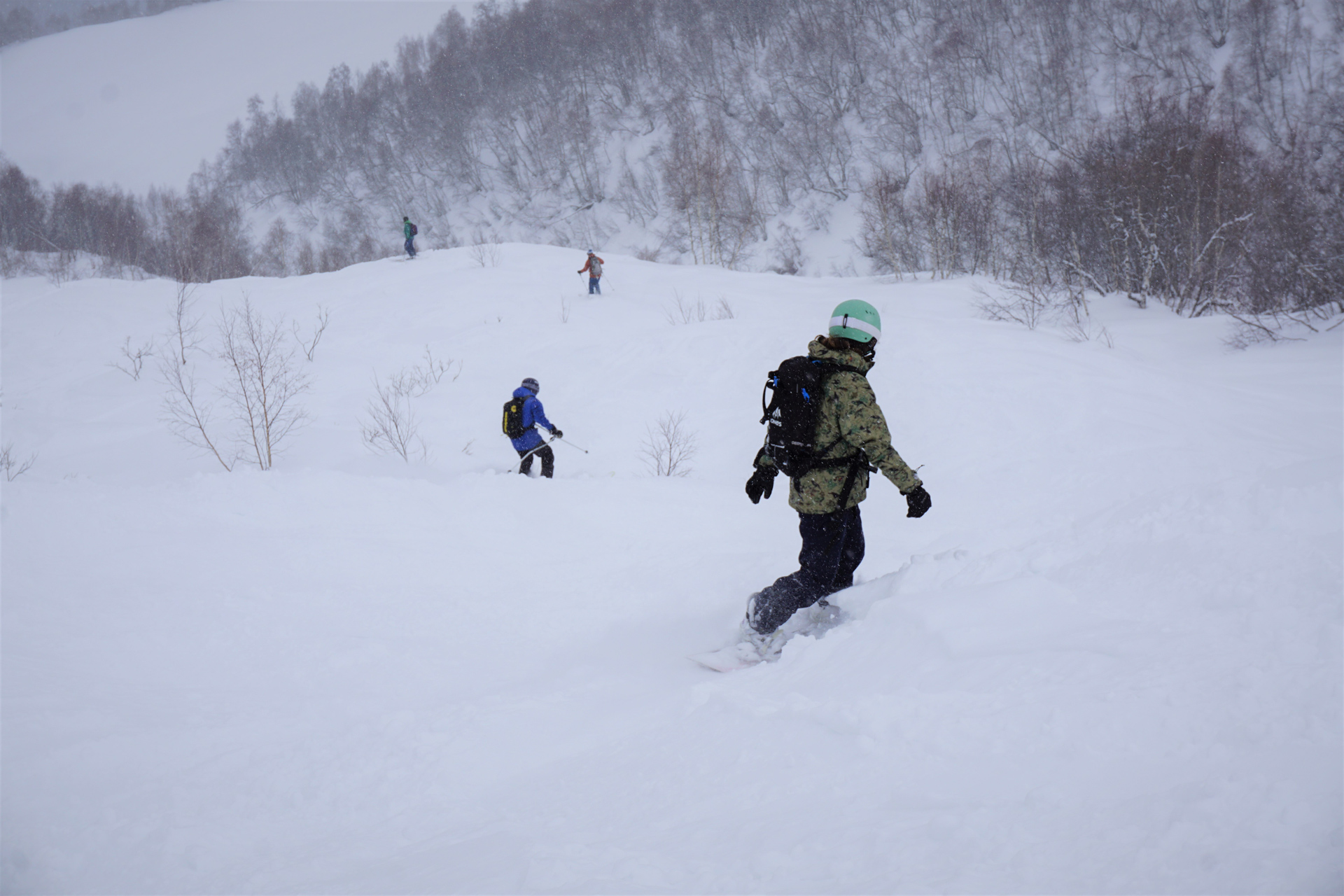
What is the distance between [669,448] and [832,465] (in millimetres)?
6401

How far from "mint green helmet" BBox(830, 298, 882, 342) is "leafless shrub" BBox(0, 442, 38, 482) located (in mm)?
12762

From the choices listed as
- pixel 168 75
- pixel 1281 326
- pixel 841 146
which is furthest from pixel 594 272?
pixel 168 75

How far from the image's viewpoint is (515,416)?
28.0 ft

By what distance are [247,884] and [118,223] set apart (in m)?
55.1

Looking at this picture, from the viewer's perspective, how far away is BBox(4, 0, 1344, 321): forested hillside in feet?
57.0

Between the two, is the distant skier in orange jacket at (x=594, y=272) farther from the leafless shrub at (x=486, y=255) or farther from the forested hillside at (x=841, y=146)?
the forested hillside at (x=841, y=146)

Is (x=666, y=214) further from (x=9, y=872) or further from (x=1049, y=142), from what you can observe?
(x=9, y=872)

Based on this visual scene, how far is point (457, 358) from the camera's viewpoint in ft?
49.2

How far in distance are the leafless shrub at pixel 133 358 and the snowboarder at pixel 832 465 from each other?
671 inches

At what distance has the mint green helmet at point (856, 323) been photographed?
10.4 feet

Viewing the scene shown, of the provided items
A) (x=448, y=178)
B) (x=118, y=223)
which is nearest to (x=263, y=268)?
(x=118, y=223)

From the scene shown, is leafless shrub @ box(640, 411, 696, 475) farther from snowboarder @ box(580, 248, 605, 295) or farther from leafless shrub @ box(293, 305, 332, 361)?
leafless shrub @ box(293, 305, 332, 361)

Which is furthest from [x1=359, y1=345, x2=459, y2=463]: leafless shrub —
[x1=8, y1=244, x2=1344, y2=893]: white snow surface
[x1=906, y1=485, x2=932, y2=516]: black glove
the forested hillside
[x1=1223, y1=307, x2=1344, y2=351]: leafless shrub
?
the forested hillside

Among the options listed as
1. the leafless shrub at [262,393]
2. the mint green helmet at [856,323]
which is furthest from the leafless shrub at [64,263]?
the mint green helmet at [856,323]
